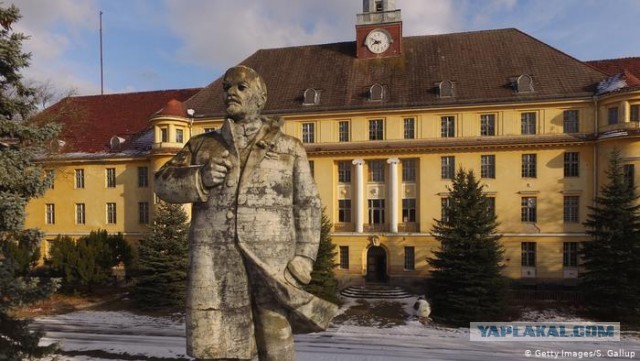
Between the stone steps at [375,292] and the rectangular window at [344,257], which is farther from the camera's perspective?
the rectangular window at [344,257]

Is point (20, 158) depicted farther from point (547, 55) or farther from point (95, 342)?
point (547, 55)

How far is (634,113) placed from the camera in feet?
96.0

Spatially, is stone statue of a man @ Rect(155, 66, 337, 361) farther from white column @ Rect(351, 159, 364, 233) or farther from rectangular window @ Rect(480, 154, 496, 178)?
rectangular window @ Rect(480, 154, 496, 178)

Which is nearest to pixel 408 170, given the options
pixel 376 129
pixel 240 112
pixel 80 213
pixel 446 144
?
pixel 446 144

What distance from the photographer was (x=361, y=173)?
34.1 m

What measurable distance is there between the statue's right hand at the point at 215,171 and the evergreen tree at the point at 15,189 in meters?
8.84

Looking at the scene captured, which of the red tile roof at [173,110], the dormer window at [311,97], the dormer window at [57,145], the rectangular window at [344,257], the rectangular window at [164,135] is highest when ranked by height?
the dormer window at [311,97]

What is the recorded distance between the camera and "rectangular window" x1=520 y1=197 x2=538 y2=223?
32.1 metres

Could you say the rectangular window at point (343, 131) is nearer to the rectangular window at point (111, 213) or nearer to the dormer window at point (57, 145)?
the rectangular window at point (111, 213)

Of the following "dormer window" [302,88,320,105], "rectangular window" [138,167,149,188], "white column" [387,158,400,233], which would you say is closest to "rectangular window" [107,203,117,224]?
"rectangular window" [138,167,149,188]

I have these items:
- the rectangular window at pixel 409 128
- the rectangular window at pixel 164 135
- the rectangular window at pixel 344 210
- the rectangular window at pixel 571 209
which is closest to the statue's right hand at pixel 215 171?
the rectangular window at pixel 409 128

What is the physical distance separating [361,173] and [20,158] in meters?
25.3

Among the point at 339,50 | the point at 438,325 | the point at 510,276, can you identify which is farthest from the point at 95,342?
the point at 339,50

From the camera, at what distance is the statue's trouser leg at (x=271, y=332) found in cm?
471
